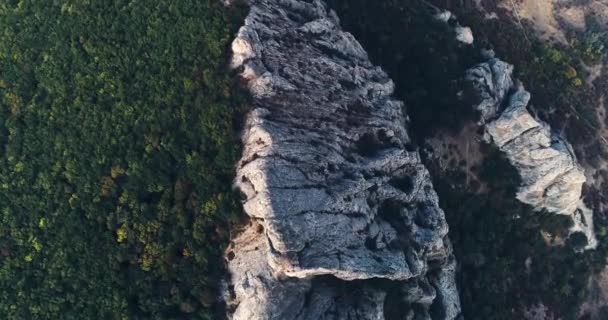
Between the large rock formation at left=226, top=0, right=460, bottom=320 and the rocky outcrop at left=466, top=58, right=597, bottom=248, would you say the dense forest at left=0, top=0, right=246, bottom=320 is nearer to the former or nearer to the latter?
the large rock formation at left=226, top=0, right=460, bottom=320

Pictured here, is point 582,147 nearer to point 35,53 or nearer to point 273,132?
point 273,132

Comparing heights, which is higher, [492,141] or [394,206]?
[492,141]

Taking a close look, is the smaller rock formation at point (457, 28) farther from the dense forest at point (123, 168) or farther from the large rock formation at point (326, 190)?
the dense forest at point (123, 168)

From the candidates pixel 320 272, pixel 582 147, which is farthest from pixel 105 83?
pixel 582 147

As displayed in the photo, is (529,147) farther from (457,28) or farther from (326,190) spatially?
(326,190)

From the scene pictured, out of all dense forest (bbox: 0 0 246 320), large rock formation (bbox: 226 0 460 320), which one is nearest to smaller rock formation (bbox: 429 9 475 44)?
large rock formation (bbox: 226 0 460 320)

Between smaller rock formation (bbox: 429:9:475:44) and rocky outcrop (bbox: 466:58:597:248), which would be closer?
rocky outcrop (bbox: 466:58:597:248)
